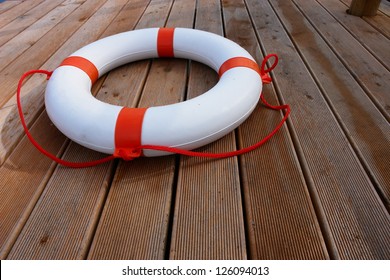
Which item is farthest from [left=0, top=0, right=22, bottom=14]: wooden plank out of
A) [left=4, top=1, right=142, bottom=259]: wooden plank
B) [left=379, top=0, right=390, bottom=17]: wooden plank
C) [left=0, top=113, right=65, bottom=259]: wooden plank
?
[left=379, top=0, right=390, bottom=17]: wooden plank

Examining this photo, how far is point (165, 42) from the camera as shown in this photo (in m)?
1.44

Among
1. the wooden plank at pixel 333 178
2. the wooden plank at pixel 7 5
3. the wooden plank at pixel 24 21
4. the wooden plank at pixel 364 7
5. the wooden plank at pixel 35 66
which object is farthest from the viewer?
the wooden plank at pixel 7 5

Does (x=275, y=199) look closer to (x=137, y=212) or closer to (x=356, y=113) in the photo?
(x=137, y=212)

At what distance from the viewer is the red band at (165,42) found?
1442mm

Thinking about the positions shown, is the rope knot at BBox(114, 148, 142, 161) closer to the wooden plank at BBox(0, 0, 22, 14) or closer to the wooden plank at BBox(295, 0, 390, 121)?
the wooden plank at BBox(295, 0, 390, 121)

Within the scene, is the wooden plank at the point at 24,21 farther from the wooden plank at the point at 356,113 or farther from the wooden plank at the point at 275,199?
the wooden plank at the point at 356,113

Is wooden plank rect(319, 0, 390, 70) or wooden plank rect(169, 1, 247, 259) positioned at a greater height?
wooden plank rect(319, 0, 390, 70)

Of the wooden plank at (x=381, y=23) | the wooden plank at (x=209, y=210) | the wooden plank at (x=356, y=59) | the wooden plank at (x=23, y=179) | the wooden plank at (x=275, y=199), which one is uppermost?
the wooden plank at (x=381, y=23)

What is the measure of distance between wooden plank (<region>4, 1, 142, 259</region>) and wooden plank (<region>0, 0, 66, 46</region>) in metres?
1.49

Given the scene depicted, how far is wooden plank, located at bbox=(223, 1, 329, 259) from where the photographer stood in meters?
0.69

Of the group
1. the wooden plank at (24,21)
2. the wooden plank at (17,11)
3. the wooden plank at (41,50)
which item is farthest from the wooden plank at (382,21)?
the wooden plank at (17,11)

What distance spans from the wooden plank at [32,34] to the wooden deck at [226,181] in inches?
10.5

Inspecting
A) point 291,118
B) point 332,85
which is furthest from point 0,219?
point 332,85

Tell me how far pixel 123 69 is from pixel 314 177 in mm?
1089
